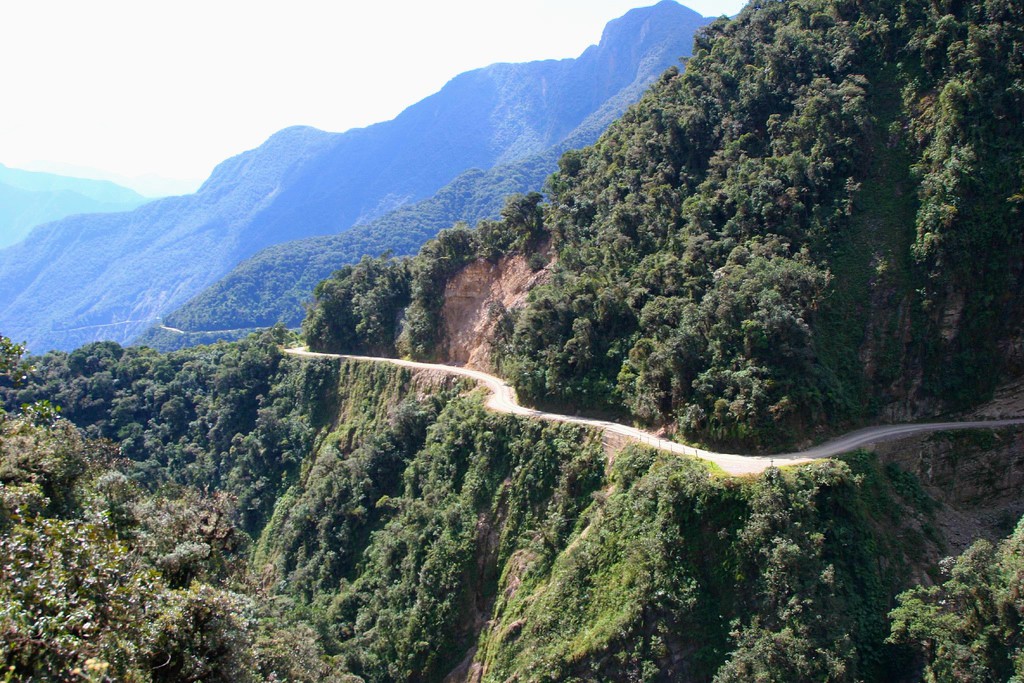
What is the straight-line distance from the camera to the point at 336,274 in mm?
67438

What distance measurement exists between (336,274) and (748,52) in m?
43.0

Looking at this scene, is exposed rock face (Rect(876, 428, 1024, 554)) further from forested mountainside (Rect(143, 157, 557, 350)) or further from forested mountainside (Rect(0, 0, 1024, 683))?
forested mountainside (Rect(143, 157, 557, 350))

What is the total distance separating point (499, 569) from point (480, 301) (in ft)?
76.1

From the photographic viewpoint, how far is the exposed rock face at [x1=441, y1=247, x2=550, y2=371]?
49094 millimetres

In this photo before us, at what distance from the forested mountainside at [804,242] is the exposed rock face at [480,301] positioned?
2158mm

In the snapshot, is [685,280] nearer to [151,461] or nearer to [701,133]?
[701,133]

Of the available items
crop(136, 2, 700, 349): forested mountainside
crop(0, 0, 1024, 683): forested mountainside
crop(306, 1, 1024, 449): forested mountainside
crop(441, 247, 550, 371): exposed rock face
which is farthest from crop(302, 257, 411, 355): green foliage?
crop(136, 2, 700, 349): forested mountainside

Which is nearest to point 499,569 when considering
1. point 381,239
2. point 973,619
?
point 973,619

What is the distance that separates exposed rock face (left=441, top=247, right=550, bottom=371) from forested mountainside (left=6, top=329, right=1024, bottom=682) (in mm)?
4107

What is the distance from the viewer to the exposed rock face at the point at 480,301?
49094 mm

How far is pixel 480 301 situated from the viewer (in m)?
52.7

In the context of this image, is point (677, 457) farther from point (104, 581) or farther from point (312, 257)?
point (312, 257)

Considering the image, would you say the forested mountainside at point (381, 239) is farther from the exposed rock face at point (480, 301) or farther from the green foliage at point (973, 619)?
the green foliage at point (973, 619)

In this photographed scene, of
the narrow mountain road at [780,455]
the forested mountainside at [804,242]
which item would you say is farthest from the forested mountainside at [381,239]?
the narrow mountain road at [780,455]
